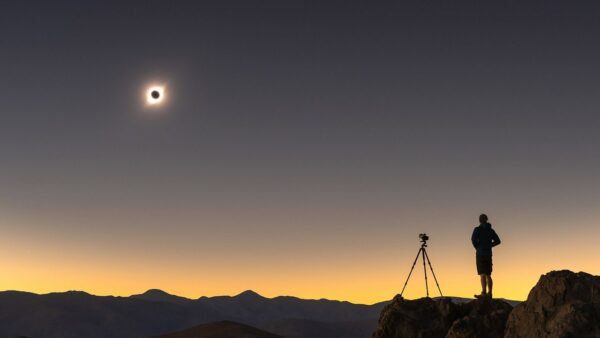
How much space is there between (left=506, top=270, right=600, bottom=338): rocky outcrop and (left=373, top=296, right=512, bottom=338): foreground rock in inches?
63.5

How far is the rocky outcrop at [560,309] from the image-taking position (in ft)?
50.0

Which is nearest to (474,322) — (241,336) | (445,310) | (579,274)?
(445,310)

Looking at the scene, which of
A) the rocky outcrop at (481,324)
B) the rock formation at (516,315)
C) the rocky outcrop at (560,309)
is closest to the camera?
the rocky outcrop at (560,309)

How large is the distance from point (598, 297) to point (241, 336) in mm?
73166

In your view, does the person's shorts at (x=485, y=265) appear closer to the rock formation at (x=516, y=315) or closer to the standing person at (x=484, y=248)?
the standing person at (x=484, y=248)

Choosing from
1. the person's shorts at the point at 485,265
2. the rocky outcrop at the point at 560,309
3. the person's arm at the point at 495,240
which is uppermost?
the person's arm at the point at 495,240

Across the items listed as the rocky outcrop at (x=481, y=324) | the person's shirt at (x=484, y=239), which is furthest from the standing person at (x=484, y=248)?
the rocky outcrop at (x=481, y=324)

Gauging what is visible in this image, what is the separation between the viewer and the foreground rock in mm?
19016

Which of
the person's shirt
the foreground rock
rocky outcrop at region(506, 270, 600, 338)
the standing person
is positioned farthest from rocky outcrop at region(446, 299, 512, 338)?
the person's shirt

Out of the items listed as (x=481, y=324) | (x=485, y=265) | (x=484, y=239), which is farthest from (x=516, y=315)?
(x=484, y=239)

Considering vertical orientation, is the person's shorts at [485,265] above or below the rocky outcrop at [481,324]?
above

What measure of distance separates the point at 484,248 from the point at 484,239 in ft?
0.99

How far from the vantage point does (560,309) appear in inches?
635

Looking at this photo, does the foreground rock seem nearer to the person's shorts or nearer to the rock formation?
the rock formation
